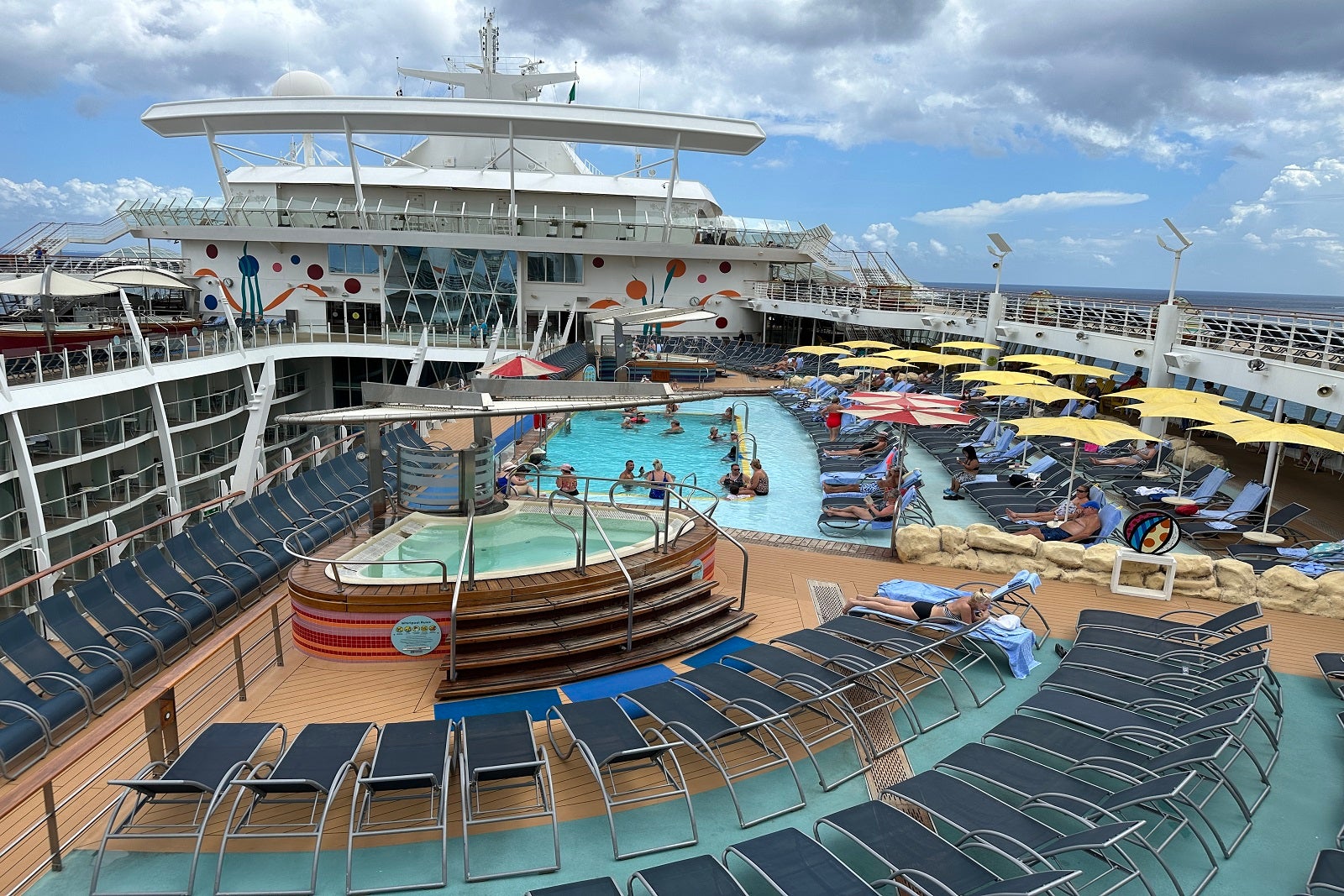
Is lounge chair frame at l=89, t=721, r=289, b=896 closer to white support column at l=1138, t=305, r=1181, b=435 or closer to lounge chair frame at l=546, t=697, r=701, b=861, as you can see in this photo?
lounge chair frame at l=546, t=697, r=701, b=861

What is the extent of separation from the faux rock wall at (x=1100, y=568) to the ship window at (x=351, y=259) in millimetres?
24400

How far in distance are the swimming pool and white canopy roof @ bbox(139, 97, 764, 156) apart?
828 inches

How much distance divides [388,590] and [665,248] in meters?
23.8

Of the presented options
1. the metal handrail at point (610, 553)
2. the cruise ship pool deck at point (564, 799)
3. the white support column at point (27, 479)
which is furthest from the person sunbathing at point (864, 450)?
the white support column at point (27, 479)

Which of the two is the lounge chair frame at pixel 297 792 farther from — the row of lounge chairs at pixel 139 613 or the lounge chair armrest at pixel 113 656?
the lounge chair armrest at pixel 113 656

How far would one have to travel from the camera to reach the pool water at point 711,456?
1118cm

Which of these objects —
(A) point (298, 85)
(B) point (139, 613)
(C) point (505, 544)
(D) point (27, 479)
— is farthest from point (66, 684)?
(A) point (298, 85)

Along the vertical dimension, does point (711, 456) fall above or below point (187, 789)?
below

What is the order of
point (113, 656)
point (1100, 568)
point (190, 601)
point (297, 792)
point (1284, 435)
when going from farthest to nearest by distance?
1. point (1284, 435)
2. point (1100, 568)
3. point (190, 601)
4. point (113, 656)
5. point (297, 792)

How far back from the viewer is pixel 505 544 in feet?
21.4

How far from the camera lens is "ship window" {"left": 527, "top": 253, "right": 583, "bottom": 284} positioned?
95.5 ft

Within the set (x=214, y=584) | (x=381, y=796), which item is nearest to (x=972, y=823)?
(x=381, y=796)

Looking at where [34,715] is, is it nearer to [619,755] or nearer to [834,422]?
[619,755]

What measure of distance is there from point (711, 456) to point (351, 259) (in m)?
18.8
